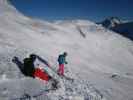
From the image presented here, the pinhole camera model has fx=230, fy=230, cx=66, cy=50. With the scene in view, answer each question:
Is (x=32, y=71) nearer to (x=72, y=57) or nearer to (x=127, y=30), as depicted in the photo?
(x=72, y=57)

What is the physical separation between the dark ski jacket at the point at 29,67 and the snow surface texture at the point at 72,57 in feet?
1.46

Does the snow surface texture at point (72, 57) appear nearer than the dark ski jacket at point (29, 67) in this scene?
Yes

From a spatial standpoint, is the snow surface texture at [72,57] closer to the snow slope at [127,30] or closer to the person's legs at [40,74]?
the person's legs at [40,74]

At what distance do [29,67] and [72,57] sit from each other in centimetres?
2399

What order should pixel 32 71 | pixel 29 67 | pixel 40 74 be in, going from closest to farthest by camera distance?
pixel 29 67 → pixel 32 71 → pixel 40 74

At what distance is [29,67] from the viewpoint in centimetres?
1539

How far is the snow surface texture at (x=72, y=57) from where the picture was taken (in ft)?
49.1

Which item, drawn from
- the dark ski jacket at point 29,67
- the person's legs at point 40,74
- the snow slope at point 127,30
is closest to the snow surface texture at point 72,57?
the dark ski jacket at point 29,67

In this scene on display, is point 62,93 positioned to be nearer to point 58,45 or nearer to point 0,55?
point 0,55

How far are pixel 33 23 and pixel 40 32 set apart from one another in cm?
534

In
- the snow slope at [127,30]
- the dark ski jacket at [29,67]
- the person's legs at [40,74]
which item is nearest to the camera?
the dark ski jacket at [29,67]

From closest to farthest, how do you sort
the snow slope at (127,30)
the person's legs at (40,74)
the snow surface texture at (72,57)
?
1. the snow surface texture at (72,57)
2. the person's legs at (40,74)
3. the snow slope at (127,30)

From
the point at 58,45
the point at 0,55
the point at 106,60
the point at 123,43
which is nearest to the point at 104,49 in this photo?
the point at 106,60

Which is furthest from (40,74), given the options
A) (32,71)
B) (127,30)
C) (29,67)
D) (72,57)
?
(127,30)
